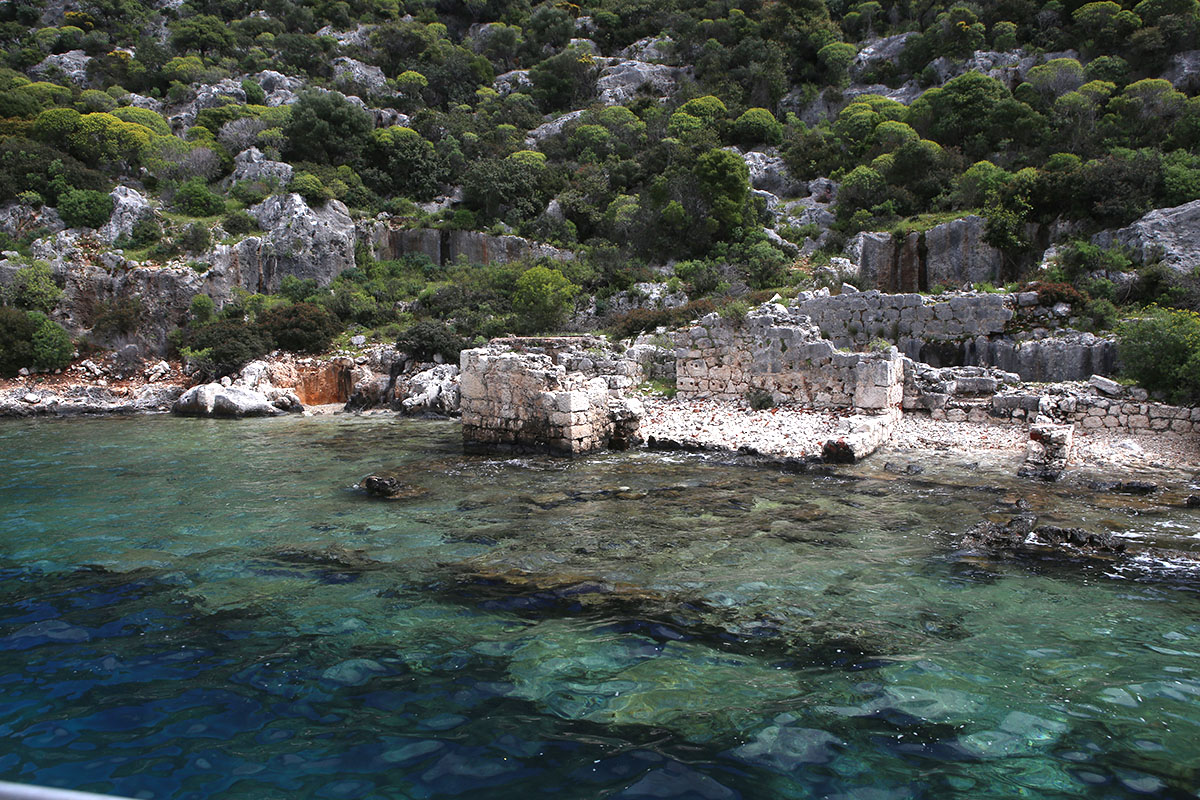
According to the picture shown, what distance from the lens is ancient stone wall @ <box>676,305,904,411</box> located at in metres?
13.1

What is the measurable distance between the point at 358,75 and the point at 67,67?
20770 mm

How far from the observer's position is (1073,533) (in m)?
6.61

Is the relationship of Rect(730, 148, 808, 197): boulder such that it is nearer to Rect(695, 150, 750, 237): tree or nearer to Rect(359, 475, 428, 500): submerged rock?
Rect(695, 150, 750, 237): tree

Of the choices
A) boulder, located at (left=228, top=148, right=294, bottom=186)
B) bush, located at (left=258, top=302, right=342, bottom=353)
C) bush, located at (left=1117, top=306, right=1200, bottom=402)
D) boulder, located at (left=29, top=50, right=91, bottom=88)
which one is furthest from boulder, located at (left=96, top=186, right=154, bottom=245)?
bush, located at (left=1117, top=306, right=1200, bottom=402)

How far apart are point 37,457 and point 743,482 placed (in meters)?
13.5

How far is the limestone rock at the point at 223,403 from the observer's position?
→ 785 inches

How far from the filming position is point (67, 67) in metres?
49.0

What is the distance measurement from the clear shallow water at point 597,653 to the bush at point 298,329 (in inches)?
685

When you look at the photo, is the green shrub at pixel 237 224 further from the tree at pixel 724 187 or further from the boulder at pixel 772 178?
the boulder at pixel 772 178

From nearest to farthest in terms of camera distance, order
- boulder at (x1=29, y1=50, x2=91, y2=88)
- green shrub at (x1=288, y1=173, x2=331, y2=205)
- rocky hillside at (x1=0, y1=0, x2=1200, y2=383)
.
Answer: rocky hillside at (x1=0, y1=0, x2=1200, y2=383)
green shrub at (x1=288, y1=173, x2=331, y2=205)
boulder at (x1=29, y1=50, x2=91, y2=88)

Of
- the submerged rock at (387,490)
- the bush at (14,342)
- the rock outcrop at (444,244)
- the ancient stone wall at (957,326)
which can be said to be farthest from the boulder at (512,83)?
the submerged rock at (387,490)

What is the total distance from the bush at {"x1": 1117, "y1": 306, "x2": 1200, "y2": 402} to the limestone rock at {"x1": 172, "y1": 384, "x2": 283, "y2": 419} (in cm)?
2124

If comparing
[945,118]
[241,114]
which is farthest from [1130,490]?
[241,114]

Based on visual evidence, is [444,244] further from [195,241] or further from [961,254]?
[961,254]
